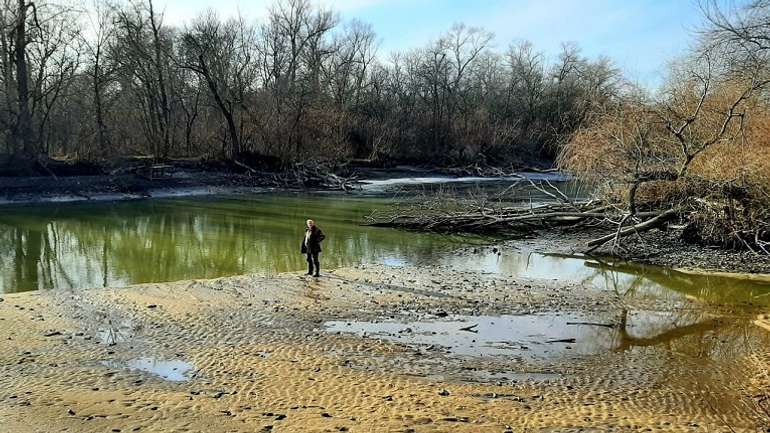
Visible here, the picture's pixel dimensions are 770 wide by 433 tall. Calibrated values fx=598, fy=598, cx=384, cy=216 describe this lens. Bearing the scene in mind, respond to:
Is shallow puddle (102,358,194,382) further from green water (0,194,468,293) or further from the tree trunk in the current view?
the tree trunk

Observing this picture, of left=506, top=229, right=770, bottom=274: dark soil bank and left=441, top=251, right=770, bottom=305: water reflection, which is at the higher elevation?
left=506, top=229, right=770, bottom=274: dark soil bank

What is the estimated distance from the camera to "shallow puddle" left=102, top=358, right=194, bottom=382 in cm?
774

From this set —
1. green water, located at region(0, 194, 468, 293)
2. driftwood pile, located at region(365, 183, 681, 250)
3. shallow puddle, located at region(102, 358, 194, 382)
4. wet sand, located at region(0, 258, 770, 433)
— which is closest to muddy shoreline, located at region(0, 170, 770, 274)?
driftwood pile, located at region(365, 183, 681, 250)

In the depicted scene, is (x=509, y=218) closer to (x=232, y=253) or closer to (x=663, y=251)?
(x=663, y=251)

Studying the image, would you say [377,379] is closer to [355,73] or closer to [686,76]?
[686,76]

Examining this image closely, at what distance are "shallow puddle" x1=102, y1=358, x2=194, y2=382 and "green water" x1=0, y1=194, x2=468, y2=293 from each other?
623 cm

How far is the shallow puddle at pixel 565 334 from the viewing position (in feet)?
30.1

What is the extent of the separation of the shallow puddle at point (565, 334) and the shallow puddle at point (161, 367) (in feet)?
8.73

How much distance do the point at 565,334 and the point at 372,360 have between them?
3.54 m

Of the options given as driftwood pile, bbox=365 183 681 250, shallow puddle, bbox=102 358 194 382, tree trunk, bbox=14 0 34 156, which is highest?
Result: tree trunk, bbox=14 0 34 156

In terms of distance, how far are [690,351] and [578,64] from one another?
64829 mm

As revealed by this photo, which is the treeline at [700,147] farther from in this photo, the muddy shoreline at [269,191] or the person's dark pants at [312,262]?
the person's dark pants at [312,262]

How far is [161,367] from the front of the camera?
26.5 ft

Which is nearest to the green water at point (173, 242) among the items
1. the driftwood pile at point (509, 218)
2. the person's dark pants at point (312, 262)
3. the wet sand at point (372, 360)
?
the driftwood pile at point (509, 218)
